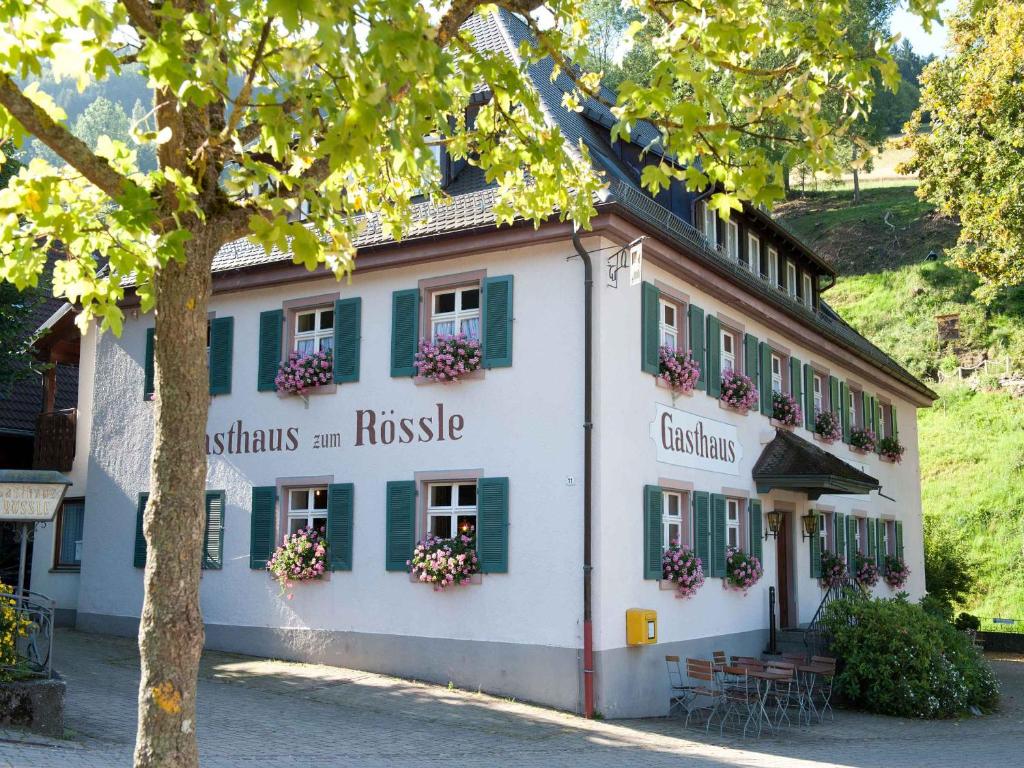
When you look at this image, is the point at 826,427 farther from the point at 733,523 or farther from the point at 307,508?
the point at 307,508

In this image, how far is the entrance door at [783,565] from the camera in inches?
727

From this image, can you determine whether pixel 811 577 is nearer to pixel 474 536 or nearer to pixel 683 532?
pixel 683 532

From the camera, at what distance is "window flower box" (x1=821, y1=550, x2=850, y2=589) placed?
19.9 metres

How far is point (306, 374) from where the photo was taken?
50.5 feet

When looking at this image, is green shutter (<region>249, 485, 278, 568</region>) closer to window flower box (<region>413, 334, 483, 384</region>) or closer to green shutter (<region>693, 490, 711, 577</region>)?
window flower box (<region>413, 334, 483, 384</region>)

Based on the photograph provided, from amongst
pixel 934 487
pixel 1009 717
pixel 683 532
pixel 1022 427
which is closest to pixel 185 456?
pixel 683 532

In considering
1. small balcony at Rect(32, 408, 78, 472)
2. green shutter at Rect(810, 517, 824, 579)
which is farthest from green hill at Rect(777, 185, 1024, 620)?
small balcony at Rect(32, 408, 78, 472)

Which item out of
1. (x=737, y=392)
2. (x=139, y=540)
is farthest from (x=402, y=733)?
(x=737, y=392)

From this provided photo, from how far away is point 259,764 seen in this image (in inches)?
363

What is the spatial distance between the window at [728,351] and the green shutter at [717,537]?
215 centimetres

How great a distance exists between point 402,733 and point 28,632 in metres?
3.68

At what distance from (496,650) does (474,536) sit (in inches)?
55.2

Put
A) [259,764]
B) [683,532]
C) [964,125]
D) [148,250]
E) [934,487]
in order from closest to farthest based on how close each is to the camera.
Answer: [148,250] → [259,764] → [683,532] → [964,125] → [934,487]

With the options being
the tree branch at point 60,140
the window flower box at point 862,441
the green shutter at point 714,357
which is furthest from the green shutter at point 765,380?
the tree branch at point 60,140
